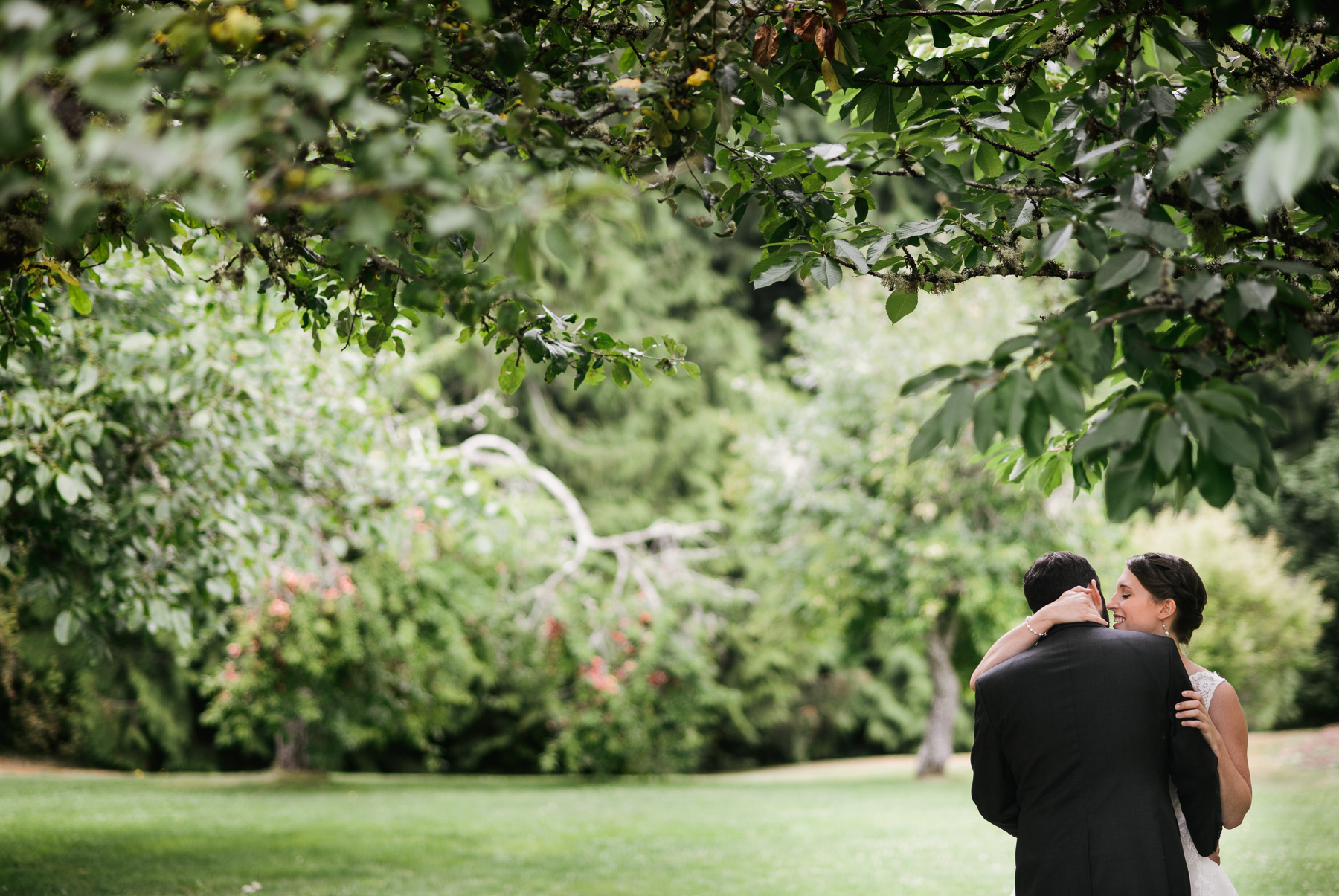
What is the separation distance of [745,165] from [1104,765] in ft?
5.95

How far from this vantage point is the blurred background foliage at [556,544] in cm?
509

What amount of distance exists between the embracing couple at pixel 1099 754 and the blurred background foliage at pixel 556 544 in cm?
95

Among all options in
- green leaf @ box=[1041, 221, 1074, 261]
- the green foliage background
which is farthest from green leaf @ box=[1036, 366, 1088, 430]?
the green foliage background

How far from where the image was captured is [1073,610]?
2467 mm

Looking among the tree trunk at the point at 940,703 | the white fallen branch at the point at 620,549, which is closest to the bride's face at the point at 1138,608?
the white fallen branch at the point at 620,549

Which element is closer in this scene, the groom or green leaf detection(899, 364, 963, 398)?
green leaf detection(899, 364, 963, 398)

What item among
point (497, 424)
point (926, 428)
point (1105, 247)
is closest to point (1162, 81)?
point (1105, 247)

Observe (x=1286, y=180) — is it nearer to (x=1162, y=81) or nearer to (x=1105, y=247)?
(x=1105, y=247)

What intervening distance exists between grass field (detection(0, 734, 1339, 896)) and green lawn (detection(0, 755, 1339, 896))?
0.03 meters

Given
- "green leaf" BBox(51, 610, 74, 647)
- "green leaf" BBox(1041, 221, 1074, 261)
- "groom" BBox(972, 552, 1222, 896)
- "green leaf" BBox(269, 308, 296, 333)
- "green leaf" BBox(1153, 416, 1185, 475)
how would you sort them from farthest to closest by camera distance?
"green leaf" BBox(51, 610, 74, 647) < "green leaf" BBox(269, 308, 296, 333) < "groom" BBox(972, 552, 1222, 896) < "green leaf" BBox(1041, 221, 1074, 261) < "green leaf" BBox(1153, 416, 1185, 475)

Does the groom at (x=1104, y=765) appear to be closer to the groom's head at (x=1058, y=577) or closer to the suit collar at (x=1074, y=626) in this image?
the suit collar at (x=1074, y=626)

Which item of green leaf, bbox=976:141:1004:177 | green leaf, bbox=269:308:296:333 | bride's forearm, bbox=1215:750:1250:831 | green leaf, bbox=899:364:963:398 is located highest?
green leaf, bbox=976:141:1004:177

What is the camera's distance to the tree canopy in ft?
4.48

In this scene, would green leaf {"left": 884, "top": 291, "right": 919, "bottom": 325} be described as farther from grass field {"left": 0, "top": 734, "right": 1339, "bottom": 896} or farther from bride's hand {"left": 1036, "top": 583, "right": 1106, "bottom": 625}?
grass field {"left": 0, "top": 734, "right": 1339, "bottom": 896}
